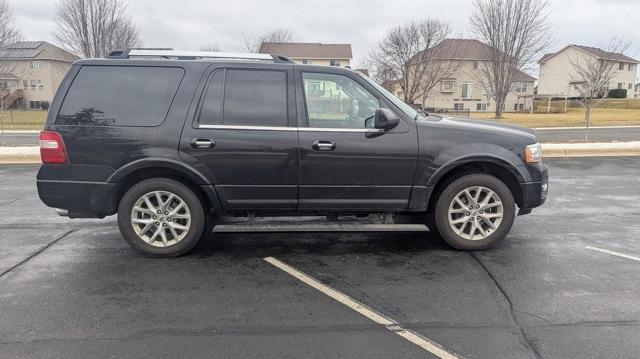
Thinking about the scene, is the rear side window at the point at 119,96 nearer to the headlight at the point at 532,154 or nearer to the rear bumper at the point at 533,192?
the headlight at the point at 532,154

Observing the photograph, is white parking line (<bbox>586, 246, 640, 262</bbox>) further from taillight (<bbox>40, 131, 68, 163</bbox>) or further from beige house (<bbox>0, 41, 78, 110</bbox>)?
beige house (<bbox>0, 41, 78, 110</bbox>)

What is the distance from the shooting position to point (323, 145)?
4.82 m

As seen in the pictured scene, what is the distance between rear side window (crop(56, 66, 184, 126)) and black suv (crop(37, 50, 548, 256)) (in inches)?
0.4

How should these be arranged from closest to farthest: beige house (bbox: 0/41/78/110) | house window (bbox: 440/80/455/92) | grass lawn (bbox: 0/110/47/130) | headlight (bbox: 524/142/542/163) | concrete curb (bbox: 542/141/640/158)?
headlight (bbox: 524/142/542/163) < concrete curb (bbox: 542/141/640/158) < grass lawn (bbox: 0/110/47/130) < house window (bbox: 440/80/455/92) < beige house (bbox: 0/41/78/110)

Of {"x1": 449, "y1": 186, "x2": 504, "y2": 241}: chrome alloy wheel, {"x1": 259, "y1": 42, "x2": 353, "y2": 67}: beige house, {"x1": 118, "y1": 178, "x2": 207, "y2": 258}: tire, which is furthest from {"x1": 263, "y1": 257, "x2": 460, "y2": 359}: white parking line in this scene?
{"x1": 259, "y1": 42, "x2": 353, "y2": 67}: beige house

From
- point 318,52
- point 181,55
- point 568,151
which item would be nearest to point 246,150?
point 181,55

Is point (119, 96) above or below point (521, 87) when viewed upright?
below

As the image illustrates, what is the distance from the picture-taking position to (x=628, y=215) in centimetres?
677

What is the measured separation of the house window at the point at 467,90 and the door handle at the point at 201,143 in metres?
54.1

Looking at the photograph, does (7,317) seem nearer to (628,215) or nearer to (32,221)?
(32,221)

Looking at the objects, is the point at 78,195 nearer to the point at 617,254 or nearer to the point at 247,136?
the point at 247,136

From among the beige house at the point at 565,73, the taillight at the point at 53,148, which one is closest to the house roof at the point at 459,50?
the beige house at the point at 565,73

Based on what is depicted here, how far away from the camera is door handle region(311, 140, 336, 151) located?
482 cm

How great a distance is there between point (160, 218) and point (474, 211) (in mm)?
3282
